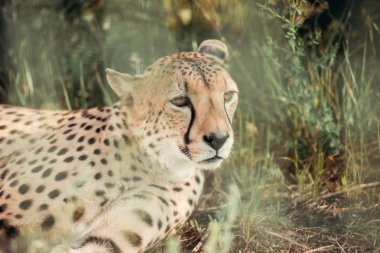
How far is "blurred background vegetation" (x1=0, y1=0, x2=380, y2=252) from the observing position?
288 centimetres

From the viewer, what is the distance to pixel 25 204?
96.3 inches

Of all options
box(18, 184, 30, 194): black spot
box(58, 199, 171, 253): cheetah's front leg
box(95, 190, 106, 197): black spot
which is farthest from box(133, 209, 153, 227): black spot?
box(18, 184, 30, 194): black spot

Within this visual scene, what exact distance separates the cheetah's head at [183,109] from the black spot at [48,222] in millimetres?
399

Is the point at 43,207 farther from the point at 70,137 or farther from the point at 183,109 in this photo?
the point at 183,109

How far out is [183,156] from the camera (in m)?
2.46

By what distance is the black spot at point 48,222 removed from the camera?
241 cm

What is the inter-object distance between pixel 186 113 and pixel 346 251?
0.73 m

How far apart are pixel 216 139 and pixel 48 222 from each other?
60 centimetres

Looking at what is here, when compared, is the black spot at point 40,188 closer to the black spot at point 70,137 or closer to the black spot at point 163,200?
the black spot at point 70,137

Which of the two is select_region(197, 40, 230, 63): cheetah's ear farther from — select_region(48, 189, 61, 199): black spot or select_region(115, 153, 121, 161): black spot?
select_region(48, 189, 61, 199): black spot

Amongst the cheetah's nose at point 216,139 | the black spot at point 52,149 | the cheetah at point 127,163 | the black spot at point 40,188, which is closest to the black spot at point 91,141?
the cheetah at point 127,163

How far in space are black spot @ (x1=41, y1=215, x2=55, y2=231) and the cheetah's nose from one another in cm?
56

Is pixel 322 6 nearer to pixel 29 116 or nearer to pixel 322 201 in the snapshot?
pixel 322 201

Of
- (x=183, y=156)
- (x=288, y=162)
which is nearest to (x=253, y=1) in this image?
(x=288, y=162)
